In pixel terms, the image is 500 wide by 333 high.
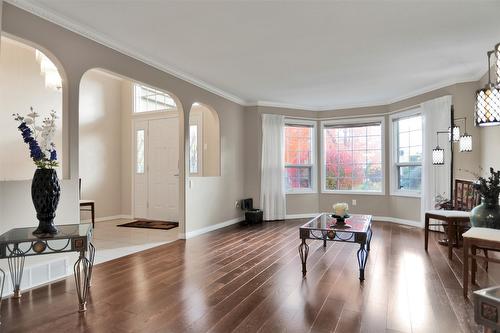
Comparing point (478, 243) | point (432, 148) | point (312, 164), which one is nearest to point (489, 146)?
point (432, 148)

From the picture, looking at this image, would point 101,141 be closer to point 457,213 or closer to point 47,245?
point 47,245

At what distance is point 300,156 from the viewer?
701 centimetres

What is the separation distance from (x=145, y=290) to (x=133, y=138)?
15.7ft

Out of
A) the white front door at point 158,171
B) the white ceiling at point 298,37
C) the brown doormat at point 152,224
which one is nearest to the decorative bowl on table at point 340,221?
the white ceiling at point 298,37

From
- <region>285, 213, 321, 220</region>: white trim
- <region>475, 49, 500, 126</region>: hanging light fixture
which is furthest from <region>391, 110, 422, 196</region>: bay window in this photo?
<region>475, 49, 500, 126</region>: hanging light fixture

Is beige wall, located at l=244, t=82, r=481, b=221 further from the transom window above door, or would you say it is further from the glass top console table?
the glass top console table

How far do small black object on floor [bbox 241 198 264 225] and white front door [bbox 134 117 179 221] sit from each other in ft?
4.69

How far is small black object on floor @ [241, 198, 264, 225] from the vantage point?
6184mm

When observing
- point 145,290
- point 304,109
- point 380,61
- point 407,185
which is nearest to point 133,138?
point 304,109

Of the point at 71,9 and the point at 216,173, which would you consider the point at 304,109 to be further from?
the point at 71,9

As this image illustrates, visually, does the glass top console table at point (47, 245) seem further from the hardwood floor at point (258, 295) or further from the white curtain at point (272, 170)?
the white curtain at point (272, 170)

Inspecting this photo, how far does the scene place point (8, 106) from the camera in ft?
15.8

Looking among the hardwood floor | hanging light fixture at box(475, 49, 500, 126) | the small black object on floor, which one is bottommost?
the hardwood floor

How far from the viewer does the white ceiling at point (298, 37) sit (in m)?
2.78
